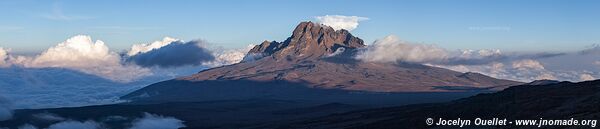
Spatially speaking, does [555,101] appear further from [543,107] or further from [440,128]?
[440,128]

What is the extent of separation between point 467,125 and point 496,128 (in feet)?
57.8

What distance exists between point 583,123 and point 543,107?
235ft

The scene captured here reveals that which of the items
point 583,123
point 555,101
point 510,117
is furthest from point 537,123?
point 555,101

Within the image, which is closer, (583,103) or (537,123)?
(537,123)

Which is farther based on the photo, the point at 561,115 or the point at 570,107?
the point at 570,107

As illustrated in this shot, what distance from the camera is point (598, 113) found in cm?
13438

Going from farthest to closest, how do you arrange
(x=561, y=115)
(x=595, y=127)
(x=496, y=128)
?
(x=561, y=115), (x=496, y=128), (x=595, y=127)

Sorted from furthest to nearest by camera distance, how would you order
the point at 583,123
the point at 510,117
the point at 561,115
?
the point at 510,117
the point at 561,115
the point at 583,123

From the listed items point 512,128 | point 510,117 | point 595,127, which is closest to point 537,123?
point 512,128

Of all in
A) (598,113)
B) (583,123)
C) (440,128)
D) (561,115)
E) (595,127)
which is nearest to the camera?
(595,127)

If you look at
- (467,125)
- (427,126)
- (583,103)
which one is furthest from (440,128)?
(583,103)

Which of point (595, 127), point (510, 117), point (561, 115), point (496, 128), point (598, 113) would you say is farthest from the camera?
point (510, 117)

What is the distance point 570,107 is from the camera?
169 meters

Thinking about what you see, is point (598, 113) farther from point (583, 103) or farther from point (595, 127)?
point (583, 103)
